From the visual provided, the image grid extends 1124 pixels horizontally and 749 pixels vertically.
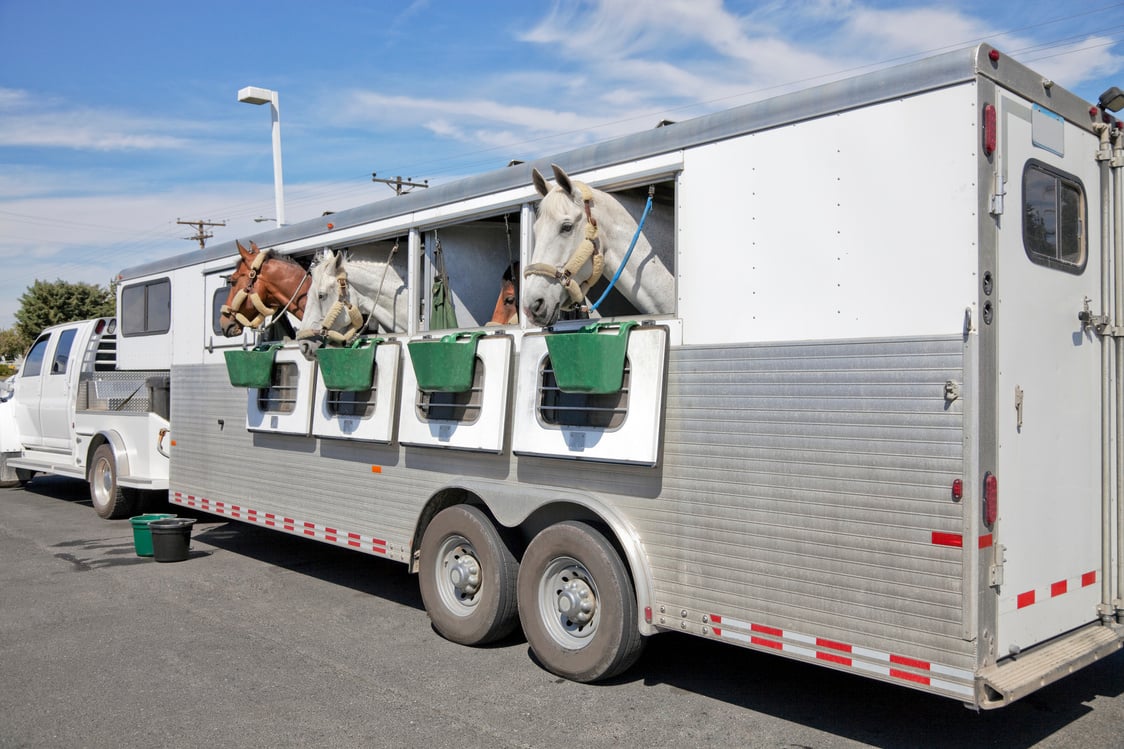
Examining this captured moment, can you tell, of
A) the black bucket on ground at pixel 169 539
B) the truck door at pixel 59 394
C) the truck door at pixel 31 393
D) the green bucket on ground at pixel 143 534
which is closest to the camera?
the black bucket on ground at pixel 169 539

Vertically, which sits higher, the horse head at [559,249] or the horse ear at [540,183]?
the horse ear at [540,183]

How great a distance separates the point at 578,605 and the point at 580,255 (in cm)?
204

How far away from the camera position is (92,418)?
12.1m

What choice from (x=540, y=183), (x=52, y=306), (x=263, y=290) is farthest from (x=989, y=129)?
(x=52, y=306)

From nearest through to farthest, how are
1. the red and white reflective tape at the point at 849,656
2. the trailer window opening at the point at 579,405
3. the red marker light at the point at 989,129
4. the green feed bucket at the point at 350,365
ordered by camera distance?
the red and white reflective tape at the point at 849,656, the red marker light at the point at 989,129, the trailer window opening at the point at 579,405, the green feed bucket at the point at 350,365

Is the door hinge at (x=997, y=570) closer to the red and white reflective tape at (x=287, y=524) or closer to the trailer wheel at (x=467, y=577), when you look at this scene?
the trailer wheel at (x=467, y=577)

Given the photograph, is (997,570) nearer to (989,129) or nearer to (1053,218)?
(1053,218)

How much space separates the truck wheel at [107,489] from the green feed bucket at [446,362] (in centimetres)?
686

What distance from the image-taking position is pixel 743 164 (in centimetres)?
476

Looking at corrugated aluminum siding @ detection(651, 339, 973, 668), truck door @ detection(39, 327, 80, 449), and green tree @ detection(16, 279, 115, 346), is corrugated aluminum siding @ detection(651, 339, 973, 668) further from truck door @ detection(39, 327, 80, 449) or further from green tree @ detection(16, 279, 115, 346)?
green tree @ detection(16, 279, 115, 346)

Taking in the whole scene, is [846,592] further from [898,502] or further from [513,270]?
[513,270]

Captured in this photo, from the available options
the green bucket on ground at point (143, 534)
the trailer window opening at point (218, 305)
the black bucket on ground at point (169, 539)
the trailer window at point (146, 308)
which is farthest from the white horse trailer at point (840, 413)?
the trailer window at point (146, 308)

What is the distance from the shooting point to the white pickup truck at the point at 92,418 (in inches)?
442

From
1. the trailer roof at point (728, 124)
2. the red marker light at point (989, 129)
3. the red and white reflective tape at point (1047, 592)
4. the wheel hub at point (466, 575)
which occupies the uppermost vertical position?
the trailer roof at point (728, 124)
